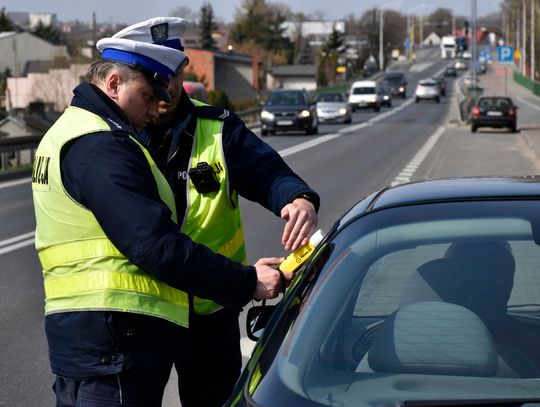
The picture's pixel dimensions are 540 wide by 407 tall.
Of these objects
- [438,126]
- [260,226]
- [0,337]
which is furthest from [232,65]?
[0,337]

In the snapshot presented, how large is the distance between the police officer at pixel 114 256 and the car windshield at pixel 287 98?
40.7 meters

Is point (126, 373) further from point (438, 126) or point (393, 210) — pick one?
point (438, 126)

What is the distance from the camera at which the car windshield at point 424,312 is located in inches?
115

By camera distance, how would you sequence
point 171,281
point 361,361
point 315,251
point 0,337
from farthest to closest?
1. point 0,337
2. point 315,251
3. point 171,281
4. point 361,361

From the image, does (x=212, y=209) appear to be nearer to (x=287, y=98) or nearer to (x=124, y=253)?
(x=124, y=253)

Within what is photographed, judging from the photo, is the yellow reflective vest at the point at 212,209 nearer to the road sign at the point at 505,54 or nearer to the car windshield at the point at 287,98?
the car windshield at the point at 287,98

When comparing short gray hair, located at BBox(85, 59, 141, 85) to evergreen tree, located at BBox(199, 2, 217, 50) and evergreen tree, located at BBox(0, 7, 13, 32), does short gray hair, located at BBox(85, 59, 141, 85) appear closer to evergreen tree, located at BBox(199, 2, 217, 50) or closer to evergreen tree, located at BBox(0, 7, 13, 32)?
evergreen tree, located at BBox(199, 2, 217, 50)

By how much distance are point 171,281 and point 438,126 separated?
51.2 metres

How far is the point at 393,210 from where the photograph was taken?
3416mm

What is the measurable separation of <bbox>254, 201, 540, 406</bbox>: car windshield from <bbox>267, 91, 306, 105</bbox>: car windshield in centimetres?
4084

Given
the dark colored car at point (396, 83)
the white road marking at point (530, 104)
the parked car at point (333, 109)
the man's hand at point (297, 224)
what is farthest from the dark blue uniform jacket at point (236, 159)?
the dark colored car at point (396, 83)

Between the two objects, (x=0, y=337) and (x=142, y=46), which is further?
(x=0, y=337)

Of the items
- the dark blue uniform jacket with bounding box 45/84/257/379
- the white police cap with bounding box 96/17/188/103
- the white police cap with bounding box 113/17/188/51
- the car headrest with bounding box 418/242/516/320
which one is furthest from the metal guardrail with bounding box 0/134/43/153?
the car headrest with bounding box 418/242/516/320

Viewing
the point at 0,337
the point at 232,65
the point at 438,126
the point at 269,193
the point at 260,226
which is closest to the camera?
the point at 269,193
